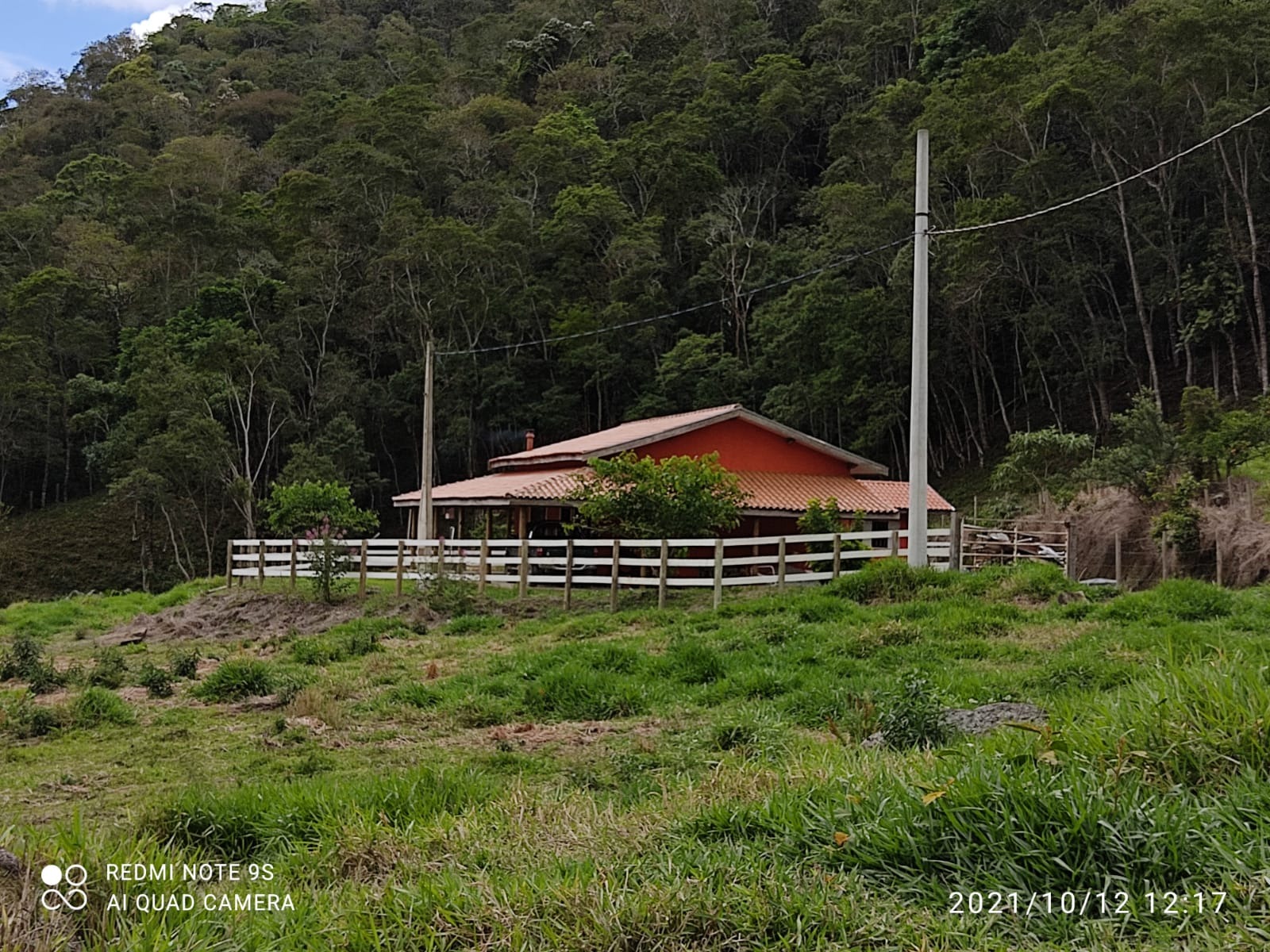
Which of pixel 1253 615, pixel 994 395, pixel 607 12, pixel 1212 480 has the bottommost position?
pixel 1253 615

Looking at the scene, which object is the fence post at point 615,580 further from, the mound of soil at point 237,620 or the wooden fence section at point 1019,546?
the wooden fence section at point 1019,546

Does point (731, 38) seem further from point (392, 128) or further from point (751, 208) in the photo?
point (392, 128)

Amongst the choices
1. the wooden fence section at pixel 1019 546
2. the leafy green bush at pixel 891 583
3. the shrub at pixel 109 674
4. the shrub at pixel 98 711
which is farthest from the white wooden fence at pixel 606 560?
the shrub at pixel 98 711

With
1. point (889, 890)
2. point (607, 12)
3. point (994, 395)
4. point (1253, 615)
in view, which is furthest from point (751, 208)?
point (889, 890)

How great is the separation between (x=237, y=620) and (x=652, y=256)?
29.5m

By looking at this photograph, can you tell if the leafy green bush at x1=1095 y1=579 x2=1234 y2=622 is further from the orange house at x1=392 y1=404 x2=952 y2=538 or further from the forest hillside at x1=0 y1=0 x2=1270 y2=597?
the forest hillside at x1=0 y1=0 x2=1270 y2=597

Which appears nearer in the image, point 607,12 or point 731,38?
point 731,38

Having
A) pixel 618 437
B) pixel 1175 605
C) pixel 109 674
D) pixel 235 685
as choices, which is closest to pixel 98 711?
pixel 235 685

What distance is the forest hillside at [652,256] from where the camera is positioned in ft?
106

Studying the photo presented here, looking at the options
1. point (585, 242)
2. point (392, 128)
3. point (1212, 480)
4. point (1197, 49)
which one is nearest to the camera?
point (1212, 480)

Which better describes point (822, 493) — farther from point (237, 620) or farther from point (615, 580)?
point (237, 620)

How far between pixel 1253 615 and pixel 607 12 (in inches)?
2644

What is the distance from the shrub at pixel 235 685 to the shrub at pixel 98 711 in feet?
2.78

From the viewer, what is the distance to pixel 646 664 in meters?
10.0
